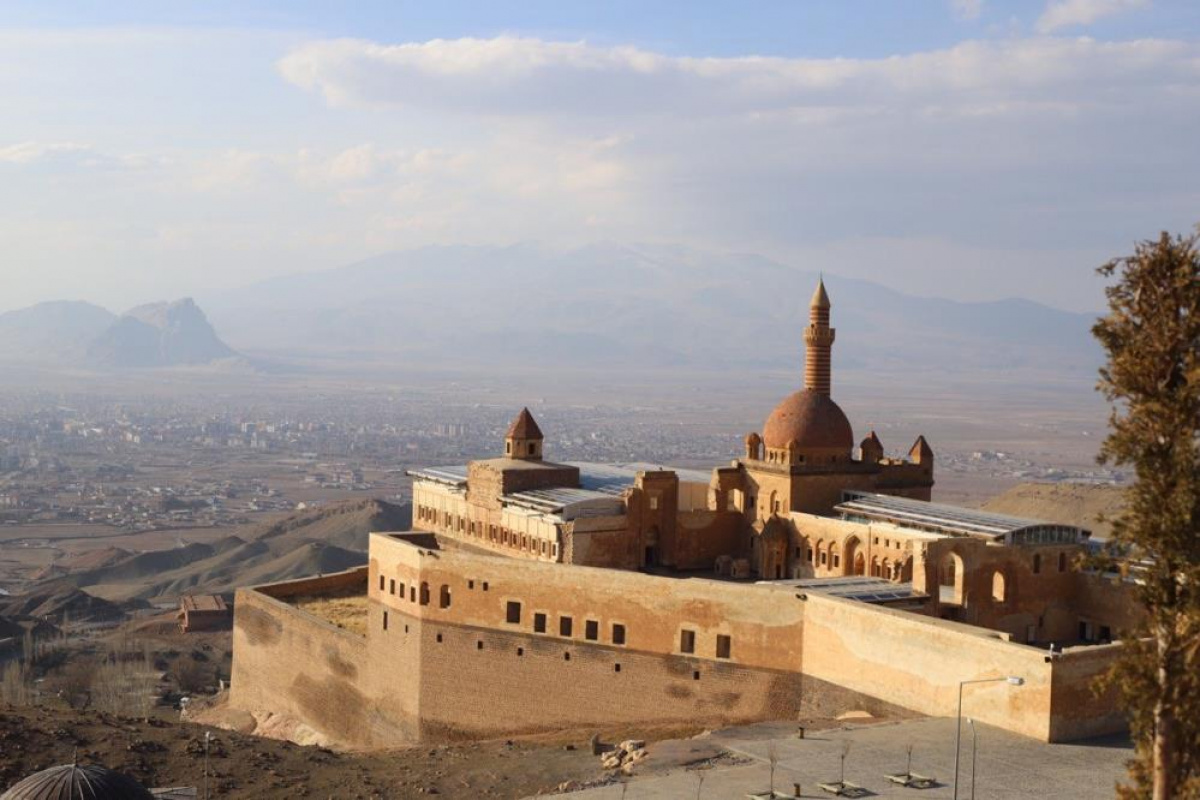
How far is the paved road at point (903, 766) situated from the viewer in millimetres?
24453

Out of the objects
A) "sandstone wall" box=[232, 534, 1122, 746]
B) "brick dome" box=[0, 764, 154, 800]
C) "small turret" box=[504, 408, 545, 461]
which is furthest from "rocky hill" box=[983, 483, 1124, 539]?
"brick dome" box=[0, 764, 154, 800]

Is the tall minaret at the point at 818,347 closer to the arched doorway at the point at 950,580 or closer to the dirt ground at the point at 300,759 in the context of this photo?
the arched doorway at the point at 950,580

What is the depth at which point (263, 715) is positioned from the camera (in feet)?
155

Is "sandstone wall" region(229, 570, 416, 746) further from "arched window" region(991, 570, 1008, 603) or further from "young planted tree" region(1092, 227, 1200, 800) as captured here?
"young planted tree" region(1092, 227, 1200, 800)

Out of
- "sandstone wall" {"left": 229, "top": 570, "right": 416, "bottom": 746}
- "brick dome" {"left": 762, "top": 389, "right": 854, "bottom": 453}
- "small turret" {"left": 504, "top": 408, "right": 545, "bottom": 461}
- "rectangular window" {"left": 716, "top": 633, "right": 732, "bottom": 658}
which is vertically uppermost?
"brick dome" {"left": 762, "top": 389, "right": 854, "bottom": 453}

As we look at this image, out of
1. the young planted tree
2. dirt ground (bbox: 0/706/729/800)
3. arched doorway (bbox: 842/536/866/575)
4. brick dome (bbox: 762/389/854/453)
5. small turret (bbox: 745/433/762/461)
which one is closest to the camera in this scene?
the young planted tree

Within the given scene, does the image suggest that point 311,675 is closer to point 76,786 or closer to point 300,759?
point 300,759

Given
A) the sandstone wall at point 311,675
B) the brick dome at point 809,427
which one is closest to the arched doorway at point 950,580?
the brick dome at point 809,427

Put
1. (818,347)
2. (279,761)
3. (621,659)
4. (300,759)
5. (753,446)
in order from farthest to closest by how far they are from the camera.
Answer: (818,347) → (753,446) → (621,659) → (300,759) → (279,761)

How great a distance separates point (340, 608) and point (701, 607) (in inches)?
736

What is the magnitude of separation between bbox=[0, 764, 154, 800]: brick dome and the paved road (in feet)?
26.1

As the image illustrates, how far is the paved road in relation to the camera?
2445 cm

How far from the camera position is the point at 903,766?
25.5 metres

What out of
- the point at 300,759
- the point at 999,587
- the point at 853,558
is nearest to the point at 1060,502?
the point at 853,558
